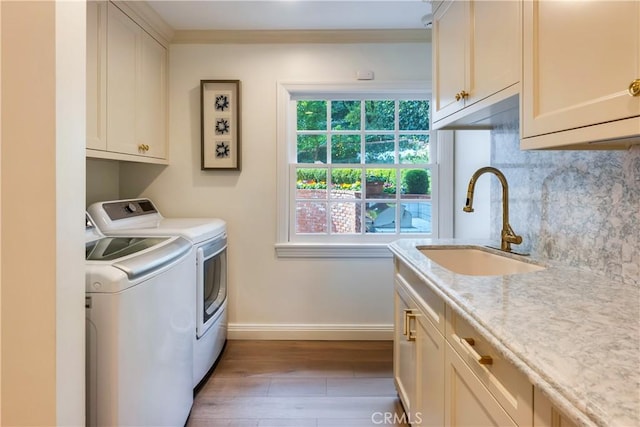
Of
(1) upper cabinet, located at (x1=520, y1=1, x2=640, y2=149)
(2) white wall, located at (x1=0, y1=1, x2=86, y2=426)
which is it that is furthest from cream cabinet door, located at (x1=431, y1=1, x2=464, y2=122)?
(2) white wall, located at (x1=0, y1=1, x2=86, y2=426)

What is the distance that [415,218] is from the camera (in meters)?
2.68

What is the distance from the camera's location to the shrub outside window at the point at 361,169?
268 cm

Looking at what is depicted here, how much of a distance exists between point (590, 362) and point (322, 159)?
90.1 inches

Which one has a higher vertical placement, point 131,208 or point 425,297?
point 131,208

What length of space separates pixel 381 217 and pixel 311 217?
56 centimetres

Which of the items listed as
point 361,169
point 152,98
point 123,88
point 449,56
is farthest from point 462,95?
point 152,98

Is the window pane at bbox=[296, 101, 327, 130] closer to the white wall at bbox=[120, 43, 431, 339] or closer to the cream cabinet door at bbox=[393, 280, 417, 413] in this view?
the white wall at bbox=[120, 43, 431, 339]

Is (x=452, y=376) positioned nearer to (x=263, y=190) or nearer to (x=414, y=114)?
(x=263, y=190)

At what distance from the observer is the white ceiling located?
7.17ft

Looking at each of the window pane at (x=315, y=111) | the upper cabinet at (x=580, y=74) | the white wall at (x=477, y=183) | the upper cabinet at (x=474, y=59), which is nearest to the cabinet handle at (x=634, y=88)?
the upper cabinet at (x=580, y=74)

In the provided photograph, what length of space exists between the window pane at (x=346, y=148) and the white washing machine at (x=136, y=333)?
4.83 ft

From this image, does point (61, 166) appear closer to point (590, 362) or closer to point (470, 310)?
point (470, 310)

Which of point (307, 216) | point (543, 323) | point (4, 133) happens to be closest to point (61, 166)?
point (4, 133)

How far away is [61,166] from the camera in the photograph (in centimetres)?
93
